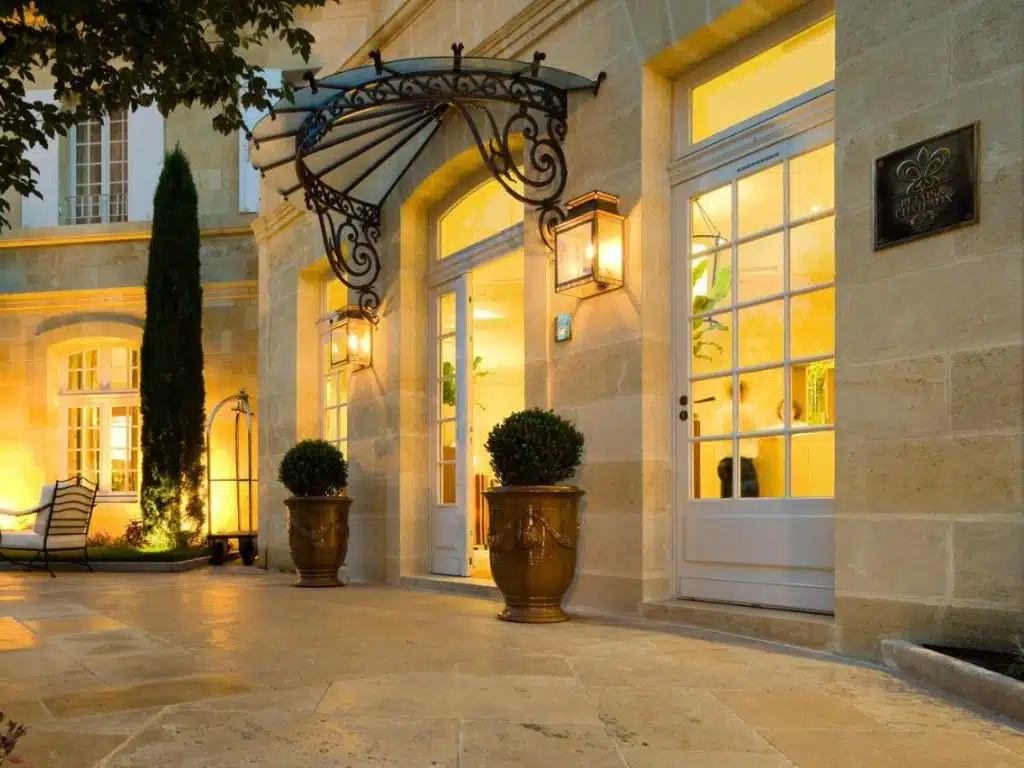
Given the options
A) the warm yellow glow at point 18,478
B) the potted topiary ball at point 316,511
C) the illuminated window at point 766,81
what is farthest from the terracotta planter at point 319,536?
the warm yellow glow at point 18,478

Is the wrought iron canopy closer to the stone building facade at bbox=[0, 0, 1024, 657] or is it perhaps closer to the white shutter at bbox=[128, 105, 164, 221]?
the stone building facade at bbox=[0, 0, 1024, 657]

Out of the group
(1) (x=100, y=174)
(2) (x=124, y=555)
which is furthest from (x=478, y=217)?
(1) (x=100, y=174)

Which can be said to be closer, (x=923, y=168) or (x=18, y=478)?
(x=923, y=168)

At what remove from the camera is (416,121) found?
5.87 metres

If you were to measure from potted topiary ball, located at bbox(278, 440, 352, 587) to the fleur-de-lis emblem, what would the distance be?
4185mm

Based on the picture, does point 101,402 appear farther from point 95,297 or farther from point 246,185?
point 246,185

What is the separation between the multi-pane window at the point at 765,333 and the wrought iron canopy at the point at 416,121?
93 centimetres

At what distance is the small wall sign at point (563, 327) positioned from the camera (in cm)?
488

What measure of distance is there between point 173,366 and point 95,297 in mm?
1899

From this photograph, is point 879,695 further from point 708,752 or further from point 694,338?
point 694,338

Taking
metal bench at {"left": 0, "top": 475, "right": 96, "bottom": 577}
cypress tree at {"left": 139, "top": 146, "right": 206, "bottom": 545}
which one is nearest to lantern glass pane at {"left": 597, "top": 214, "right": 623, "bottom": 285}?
metal bench at {"left": 0, "top": 475, "right": 96, "bottom": 577}

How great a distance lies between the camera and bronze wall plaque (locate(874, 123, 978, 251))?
3.03 meters

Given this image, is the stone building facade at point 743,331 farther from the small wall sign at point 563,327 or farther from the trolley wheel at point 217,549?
the trolley wheel at point 217,549

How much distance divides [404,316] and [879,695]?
14.2ft
